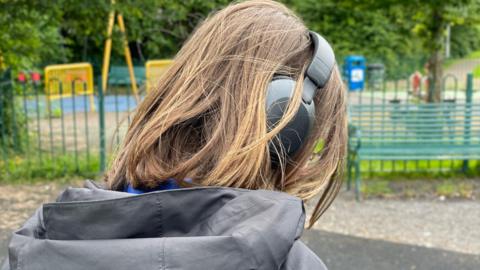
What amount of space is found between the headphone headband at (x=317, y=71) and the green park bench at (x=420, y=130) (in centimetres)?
533

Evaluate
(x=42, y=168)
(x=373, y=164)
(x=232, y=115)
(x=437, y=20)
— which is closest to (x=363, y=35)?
(x=437, y=20)

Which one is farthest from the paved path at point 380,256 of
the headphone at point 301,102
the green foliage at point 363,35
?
the green foliage at point 363,35

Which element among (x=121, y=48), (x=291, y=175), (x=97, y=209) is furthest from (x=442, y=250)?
(x=121, y=48)

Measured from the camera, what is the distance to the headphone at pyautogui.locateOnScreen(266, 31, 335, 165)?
3.91 feet

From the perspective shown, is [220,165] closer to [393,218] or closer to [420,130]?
[393,218]

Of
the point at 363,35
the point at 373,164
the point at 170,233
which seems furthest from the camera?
the point at 363,35

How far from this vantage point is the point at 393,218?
5629 millimetres

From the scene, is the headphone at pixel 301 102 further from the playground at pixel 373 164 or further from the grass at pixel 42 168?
the grass at pixel 42 168

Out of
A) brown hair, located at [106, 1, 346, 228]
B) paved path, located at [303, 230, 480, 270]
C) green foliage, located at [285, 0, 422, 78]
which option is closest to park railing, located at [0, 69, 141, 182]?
paved path, located at [303, 230, 480, 270]

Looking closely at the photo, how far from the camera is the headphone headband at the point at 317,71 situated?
1232mm

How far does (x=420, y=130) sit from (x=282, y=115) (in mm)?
5850

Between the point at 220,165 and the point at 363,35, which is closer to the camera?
the point at 220,165

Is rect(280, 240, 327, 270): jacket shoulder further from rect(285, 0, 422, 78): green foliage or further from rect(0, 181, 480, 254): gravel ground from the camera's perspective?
rect(285, 0, 422, 78): green foliage

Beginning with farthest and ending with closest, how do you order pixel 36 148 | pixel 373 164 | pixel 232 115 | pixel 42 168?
pixel 36 148 → pixel 373 164 → pixel 42 168 → pixel 232 115
